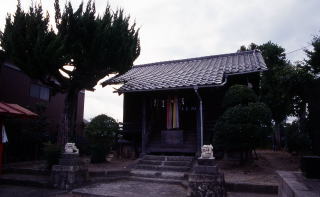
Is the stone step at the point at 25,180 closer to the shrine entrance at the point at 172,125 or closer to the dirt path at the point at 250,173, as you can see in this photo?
the shrine entrance at the point at 172,125

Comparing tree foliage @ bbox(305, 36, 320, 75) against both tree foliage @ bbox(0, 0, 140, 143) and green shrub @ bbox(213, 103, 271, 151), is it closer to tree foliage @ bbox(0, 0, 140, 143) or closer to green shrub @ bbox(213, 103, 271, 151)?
green shrub @ bbox(213, 103, 271, 151)

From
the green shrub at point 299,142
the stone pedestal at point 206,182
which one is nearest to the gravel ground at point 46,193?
the stone pedestal at point 206,182

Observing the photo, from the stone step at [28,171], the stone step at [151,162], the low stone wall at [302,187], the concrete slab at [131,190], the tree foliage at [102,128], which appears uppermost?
the tree foliage at [102,128]

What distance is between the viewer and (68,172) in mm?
9109

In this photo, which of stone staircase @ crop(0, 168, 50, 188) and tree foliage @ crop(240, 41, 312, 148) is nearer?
stone staircase @ crop(0, 168, 50, 188)

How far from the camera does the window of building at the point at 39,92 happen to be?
16844 millimetres

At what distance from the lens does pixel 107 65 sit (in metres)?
10.9

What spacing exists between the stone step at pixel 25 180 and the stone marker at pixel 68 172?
0.48m

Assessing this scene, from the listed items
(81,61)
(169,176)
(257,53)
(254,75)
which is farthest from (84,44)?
(257,53)

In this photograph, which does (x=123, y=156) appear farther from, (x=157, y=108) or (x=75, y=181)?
(x=75, y=181)

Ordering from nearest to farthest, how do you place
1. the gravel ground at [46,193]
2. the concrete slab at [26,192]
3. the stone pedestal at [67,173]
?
the gravel ground at [46,193] < the concrete slab at [26,192] < the stone pedestal at [67,173]

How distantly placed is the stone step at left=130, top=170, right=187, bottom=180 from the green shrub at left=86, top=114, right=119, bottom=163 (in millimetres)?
2406

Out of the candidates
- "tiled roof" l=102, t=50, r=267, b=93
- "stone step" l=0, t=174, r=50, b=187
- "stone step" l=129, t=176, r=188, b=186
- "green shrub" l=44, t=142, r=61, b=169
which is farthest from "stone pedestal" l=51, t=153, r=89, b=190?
"tiled roof" l=102, t=50, r=267, b=93

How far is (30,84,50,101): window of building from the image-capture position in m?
16.8
